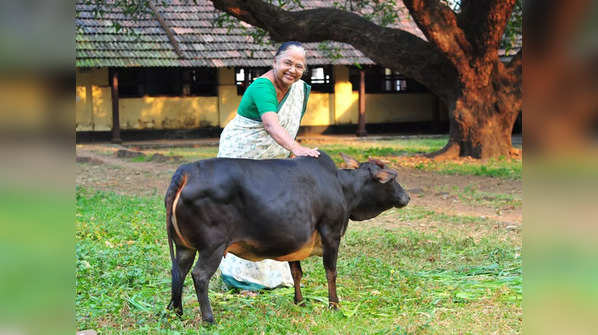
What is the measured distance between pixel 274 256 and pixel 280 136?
2.76ft

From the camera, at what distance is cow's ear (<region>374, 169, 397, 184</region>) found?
469 cm

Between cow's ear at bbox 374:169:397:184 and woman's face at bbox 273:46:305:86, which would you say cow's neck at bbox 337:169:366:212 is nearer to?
cow's ear at bbox 374:169:397:184

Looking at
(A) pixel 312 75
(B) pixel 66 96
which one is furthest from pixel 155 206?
(A) pixel 312 75

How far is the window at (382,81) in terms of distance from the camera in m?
23.6

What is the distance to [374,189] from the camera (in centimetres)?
477

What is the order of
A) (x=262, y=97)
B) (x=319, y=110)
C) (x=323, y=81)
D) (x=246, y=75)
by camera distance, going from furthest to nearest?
(x=323, y=81) → (x=319, y=110) → (x=246, y=75) → (x=262, y=97)

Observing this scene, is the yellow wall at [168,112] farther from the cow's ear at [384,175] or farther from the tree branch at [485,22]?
the cow's ear at [384,175]

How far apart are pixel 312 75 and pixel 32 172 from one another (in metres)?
23.6

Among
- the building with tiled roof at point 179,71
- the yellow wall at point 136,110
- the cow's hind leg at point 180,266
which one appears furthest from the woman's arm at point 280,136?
the yellow wall at point 136,110

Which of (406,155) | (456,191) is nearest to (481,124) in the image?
(406,155)

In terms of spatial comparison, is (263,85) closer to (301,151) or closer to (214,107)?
(301,151)

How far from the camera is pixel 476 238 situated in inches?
283

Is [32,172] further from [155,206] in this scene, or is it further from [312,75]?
[312,75]

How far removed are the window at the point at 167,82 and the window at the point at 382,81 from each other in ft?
17.0
